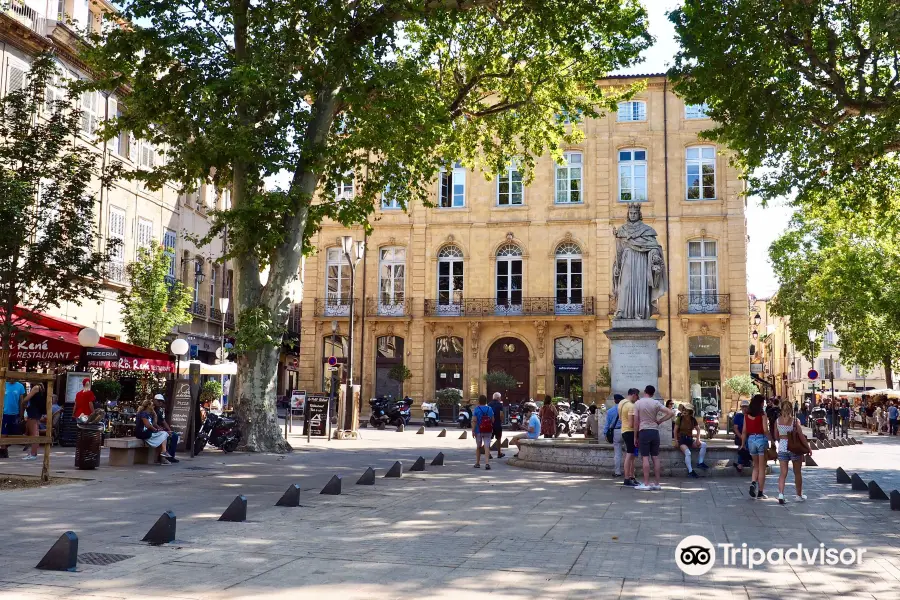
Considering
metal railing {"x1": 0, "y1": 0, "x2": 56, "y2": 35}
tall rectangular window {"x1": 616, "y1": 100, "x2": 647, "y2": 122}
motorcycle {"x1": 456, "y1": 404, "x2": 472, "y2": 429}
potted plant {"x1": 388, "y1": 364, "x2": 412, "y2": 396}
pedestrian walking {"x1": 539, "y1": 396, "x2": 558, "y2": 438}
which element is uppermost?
tall rectangular window {"x1": 616, "y1": 100, "x2": 647, "y2": 122}

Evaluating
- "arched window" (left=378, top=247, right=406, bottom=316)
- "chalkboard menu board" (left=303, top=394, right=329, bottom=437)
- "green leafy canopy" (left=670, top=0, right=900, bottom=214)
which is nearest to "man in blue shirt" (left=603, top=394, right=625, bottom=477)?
"green leafy canopy" (left=670, top=0, right=900, bottom=214)

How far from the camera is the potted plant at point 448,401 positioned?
3772 cm

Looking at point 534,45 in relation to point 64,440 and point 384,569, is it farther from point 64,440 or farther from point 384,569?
point 384,569

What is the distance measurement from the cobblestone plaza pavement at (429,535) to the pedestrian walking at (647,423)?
0.57 metres

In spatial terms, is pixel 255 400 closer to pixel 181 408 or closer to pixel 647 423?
pixel 181 408

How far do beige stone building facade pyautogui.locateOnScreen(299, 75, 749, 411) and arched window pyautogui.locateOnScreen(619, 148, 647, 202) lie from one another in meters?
0.07

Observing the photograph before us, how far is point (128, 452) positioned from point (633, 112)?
3135 centimetres

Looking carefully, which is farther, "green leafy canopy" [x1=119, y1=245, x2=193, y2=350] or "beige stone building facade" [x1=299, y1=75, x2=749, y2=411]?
"beige stone building facade" [x1=299, y1=75, x2=749, y2=411]

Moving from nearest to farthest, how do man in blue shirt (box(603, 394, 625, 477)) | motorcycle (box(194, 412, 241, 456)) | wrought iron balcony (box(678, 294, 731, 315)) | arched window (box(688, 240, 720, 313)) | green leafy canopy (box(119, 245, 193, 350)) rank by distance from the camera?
man in blue shirt (box(603, 394, 625, 477)) → motorcycle (box(194, 412, 241, 456)) → green leafy canopy (box(119, 245, 193, 350)) → wrought iron balcony (box(678, 294, 731, 315)) → arched window (box(688, 240, 720, 313))

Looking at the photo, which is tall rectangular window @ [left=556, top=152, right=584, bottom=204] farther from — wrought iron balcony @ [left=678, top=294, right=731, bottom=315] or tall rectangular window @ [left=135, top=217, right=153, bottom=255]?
tall rectangular window @ [left=135, top=217, right=153, bottom=255]

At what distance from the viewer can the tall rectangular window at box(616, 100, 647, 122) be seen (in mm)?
41188

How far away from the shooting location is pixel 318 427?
25734mm

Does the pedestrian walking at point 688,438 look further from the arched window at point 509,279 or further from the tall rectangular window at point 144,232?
the arched window at point 509,279

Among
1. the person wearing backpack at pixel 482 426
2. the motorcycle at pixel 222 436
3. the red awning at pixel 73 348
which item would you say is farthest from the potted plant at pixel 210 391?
the person wearing backpack at pixel 482 426
